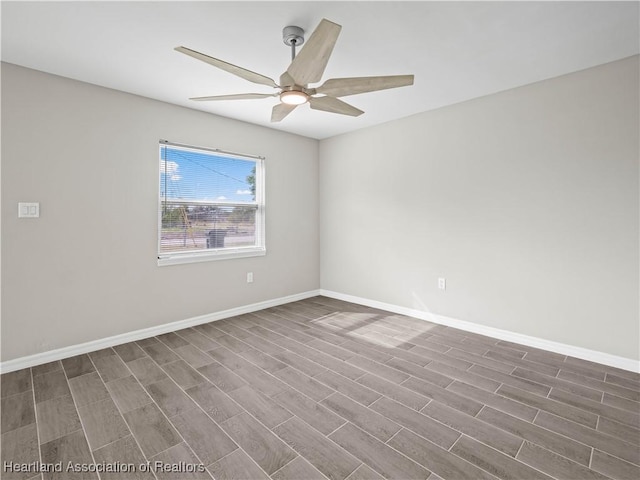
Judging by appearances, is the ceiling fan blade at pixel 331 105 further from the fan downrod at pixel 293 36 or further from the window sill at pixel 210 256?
the window sill at pixel 210 256

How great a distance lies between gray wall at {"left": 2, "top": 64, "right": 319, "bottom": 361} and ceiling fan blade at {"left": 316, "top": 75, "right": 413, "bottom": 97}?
2.16 metres

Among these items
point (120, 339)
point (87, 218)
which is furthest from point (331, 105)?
point (120, 339)

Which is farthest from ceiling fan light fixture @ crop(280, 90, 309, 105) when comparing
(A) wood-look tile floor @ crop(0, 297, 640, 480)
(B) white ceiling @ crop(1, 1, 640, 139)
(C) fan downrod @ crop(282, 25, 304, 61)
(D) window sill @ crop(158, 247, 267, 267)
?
(D) window sill @ crop(158, 247, 267, 267)

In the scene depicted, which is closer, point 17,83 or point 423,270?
point 17,83

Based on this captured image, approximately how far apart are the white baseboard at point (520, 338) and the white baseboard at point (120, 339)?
5.46 feet

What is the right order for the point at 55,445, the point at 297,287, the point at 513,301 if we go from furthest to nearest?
the point at 297,287
the point at 513,301
the point at 55,445

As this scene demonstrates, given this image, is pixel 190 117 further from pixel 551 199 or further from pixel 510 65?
pixel 551 199

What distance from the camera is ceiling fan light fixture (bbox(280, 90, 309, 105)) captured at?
2.10 m

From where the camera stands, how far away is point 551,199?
9.53 feet

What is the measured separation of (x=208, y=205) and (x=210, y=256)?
2.01ft

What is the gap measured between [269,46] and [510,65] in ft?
6.49

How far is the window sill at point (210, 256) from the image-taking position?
345 centimetres

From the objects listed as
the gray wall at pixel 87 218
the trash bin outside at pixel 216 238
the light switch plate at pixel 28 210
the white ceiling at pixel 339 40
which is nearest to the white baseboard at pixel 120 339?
the gray wall at pixel 87 218

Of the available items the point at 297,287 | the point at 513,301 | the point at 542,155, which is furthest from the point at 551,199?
the point at 297,287
